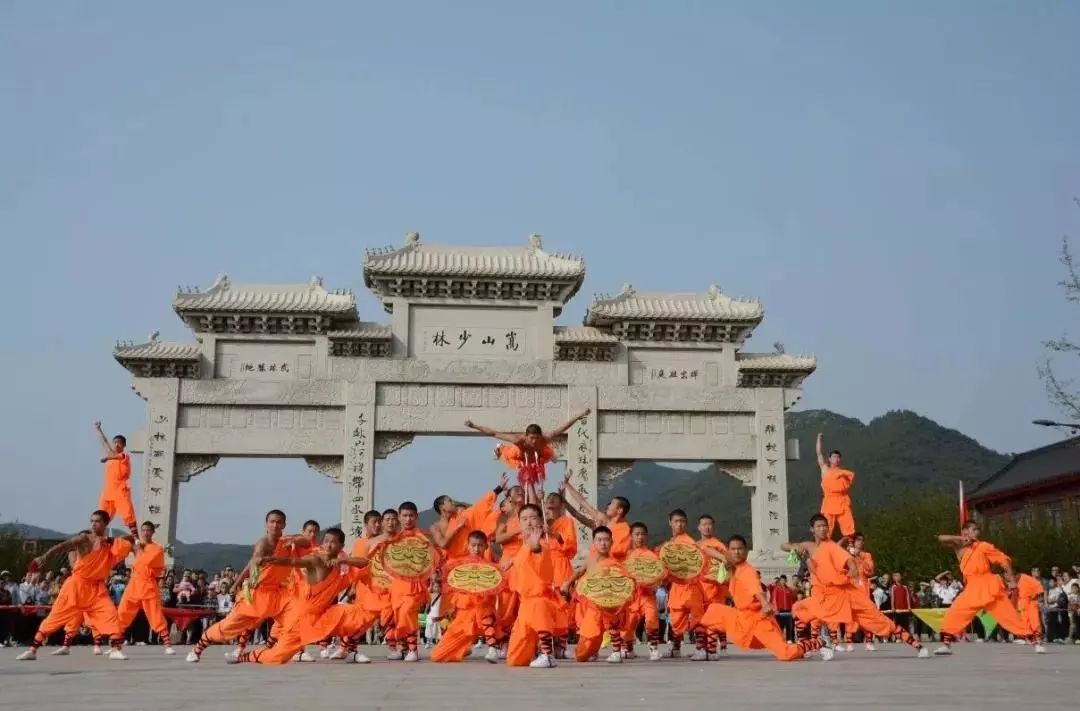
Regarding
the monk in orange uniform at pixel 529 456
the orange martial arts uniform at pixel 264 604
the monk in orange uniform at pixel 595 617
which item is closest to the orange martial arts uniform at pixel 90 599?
the orange martial arts uniform at pixel 264 604

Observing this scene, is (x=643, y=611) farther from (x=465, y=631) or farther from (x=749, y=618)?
Result: (x=465, y=631)

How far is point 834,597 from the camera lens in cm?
999

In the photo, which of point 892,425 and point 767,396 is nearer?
point 767,396

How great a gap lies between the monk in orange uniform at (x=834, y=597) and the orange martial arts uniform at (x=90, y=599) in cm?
715

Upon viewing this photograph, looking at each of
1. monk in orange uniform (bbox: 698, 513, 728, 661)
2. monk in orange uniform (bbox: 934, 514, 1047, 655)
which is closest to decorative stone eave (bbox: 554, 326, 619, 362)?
monk in orange uniform (bbox: 698, 513, 728, 661)

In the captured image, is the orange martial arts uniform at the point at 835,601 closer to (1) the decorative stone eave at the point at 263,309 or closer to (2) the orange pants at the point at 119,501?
(2) the orange pants at the point at 119,501

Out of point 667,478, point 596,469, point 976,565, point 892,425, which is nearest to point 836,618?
point 976,565

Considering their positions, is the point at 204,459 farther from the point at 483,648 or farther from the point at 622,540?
the point at 622,540

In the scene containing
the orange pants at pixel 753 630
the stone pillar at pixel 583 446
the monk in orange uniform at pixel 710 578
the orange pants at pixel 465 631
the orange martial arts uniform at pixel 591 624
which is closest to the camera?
the orange martial arts uniform at pixel 591 624

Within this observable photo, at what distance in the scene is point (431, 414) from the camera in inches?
914

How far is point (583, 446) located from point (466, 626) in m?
14.4

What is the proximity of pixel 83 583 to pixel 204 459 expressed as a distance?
12.5m

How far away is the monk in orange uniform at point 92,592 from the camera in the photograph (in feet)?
34.5

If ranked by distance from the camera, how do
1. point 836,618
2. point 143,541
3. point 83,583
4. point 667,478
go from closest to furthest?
point 836,618
point 83,583
point 143,541
point 667,478
